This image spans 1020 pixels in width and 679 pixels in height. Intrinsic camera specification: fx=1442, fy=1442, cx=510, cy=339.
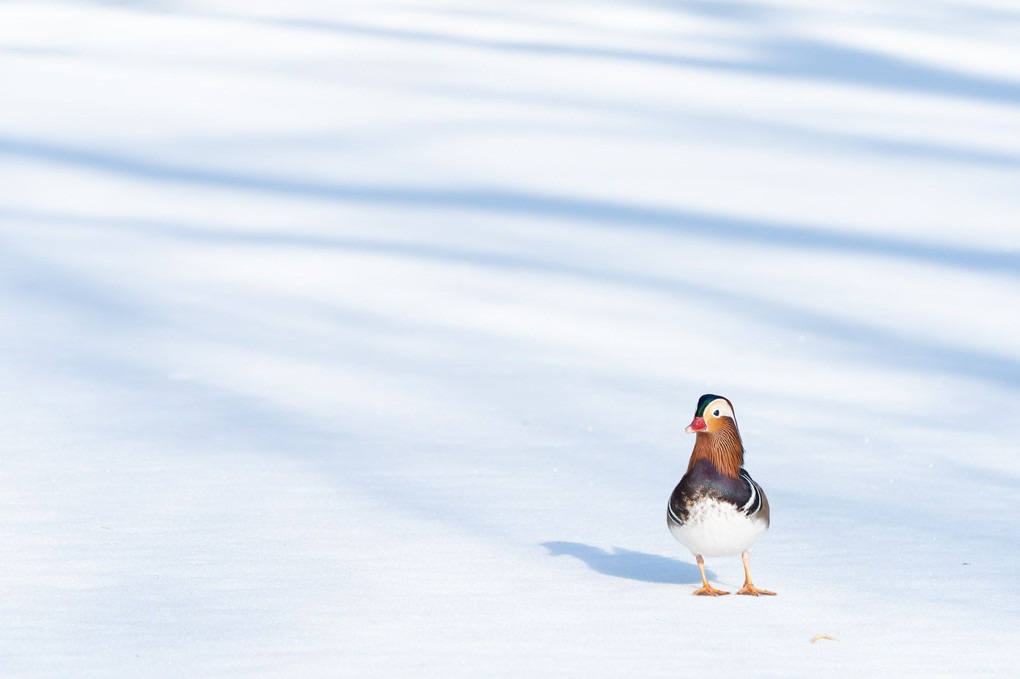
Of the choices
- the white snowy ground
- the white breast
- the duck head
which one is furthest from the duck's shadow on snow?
the duck head

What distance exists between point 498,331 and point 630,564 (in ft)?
9.85

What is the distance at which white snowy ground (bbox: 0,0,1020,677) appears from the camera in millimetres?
3262

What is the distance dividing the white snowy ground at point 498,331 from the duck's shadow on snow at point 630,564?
0.08ft

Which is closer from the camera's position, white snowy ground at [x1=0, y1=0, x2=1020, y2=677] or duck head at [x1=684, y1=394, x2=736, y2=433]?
white snowy ground at [x1=0, y1=0, x2=1020, y2=677]

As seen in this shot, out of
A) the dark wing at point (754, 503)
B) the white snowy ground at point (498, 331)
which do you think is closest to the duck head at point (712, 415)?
the dark wing at point (754, 503)

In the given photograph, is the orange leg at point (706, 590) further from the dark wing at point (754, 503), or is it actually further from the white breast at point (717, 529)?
the dark wing at point (754, 503)

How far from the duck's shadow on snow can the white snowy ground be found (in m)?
0.02

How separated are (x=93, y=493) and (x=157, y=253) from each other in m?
3.72

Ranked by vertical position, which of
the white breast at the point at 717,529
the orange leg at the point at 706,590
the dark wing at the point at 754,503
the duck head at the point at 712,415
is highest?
the duck head at the point at 712,415

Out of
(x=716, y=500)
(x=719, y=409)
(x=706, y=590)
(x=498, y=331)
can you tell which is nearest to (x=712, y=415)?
(x=719, y=409)

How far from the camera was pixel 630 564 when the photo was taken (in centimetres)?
377

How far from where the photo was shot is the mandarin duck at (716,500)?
330 cm

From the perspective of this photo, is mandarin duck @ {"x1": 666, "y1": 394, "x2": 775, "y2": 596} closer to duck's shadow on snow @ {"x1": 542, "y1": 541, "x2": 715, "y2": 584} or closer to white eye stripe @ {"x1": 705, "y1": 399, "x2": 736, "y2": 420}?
white eye stripe @ {"x1": 705, "y1": 399, "x2": 736, "y2": 420}

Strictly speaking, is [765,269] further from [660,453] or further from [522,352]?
[660,453]
